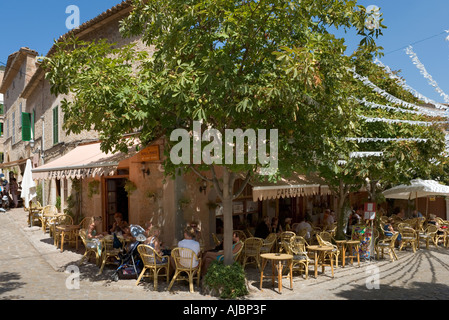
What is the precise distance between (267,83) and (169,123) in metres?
2.13

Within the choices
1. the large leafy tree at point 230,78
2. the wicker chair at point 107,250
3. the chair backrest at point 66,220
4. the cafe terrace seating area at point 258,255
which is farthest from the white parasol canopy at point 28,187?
the large leafy tree at point 230,78

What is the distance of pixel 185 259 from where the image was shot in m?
7.69

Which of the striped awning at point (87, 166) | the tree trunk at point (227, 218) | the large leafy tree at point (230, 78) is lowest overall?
the tree trunk at point (227, 218)

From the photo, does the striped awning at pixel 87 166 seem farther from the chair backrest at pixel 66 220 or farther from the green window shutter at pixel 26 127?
the green window shutter at pixel 26 127

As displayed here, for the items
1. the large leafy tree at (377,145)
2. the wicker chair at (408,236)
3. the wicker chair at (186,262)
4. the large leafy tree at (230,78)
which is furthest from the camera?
the wicker chair at (408,236)

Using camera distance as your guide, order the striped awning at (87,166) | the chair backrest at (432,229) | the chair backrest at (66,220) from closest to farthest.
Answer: the striped awning at (87,166) → the chair backrest at (66,220) → the chair backrest at (432,229)

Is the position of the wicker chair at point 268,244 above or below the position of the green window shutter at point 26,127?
below

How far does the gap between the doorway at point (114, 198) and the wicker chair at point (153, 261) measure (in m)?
5.55

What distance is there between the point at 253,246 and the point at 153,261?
2.62 metres

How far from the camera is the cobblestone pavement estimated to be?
24.0ft

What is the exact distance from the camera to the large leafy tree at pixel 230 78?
6.54 metres

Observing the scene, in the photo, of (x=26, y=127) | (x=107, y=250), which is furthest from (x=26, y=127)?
(x=107, y=250)

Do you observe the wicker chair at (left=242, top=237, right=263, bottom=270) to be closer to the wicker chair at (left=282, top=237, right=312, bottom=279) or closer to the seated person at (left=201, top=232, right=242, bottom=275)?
the wicker chair at (left=282, top=237, right=312, bottom=279)
